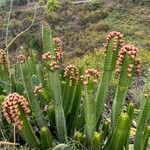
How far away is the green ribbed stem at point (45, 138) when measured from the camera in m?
3.82

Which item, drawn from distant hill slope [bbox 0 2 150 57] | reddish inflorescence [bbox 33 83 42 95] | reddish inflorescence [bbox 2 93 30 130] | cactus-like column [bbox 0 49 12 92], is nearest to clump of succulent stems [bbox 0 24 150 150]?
reddish inflorescence [bbox 2 93 30 130]

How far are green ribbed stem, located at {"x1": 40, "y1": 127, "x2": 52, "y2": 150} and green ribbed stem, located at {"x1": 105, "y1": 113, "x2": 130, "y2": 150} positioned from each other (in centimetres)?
46

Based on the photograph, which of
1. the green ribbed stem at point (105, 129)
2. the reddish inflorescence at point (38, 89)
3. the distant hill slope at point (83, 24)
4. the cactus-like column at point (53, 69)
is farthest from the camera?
the distant hill slope at point (83, 24)

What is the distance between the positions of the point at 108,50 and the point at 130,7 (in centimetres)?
2310

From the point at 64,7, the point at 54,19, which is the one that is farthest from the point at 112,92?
the point at 64,7

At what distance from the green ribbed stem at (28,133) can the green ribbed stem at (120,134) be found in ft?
1.97

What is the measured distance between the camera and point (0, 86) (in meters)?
→ 5.01

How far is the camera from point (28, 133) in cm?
390

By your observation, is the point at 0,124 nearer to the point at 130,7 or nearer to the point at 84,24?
the point at 84,24

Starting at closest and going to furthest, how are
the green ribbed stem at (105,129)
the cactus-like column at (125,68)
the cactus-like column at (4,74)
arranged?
1. the cactus-like column at (125,68)
2. the green ribbed stem at (105,129)
3. the cactus-like column at (4,74)

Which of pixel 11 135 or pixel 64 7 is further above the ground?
pixel 11 135

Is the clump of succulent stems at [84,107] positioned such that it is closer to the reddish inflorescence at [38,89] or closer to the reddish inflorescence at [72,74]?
the reddish inflorescence at [72,74]

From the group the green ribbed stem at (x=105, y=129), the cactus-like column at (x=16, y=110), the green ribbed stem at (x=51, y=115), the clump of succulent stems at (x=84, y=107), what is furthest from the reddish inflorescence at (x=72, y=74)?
the cactus-like column at (x=16, y=110)

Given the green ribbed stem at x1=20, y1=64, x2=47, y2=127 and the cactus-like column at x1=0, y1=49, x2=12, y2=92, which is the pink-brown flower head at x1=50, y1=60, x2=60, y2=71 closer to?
the green ribbed stem at x1=20, y1=64, x2=47, y2=127
